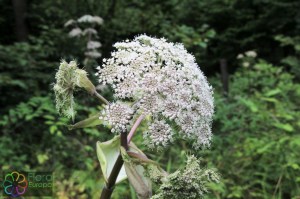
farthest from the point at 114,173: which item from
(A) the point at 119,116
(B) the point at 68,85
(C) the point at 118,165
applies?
(B) the point at 68,85

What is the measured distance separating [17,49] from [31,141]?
174cm

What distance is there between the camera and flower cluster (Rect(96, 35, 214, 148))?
166cm

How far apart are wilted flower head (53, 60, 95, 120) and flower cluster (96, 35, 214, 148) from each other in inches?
3.8

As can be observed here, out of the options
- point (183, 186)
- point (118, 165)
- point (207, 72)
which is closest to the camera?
point (183, 186)

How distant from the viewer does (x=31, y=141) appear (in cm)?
513

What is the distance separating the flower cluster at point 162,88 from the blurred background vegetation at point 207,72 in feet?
1.61

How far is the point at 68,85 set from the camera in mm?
1824

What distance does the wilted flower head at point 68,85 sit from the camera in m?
1.80

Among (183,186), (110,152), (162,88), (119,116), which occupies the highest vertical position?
(162,88)

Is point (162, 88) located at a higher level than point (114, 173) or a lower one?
higher

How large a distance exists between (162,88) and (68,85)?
42 centimetres

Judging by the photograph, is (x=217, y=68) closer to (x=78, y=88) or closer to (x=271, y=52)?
(x=271, y=52)

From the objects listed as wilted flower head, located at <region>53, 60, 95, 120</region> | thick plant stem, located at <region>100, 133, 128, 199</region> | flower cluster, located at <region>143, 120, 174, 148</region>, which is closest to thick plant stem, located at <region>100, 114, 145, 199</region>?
thick plant stem, located at <region>100, 133, 128, 199</region>

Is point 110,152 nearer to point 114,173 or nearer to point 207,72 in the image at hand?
point 114,173
